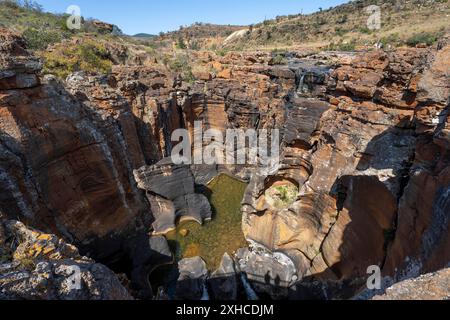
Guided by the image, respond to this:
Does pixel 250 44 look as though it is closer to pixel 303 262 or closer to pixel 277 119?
pixel 277 119

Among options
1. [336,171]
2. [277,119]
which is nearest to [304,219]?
[336,171]

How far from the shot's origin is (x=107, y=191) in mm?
10797

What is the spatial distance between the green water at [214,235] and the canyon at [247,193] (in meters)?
0.38

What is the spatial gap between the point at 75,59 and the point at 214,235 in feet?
55.4

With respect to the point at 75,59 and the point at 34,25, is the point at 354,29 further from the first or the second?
the point at 34,25

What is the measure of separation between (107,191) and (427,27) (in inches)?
1482

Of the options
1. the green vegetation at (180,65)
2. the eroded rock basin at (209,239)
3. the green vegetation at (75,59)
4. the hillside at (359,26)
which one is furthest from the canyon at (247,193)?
the hillside at (359,26)

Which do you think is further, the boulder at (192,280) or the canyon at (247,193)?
the boulder at (192,280)

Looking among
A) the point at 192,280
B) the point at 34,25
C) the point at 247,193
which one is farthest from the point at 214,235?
the point at 34,25

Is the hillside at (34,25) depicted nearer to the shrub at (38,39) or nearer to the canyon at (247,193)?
the shrub at (38,39)

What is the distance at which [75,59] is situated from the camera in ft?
62.8

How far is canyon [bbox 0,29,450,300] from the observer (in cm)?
507

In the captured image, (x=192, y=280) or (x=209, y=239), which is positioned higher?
(x=192, y=280)

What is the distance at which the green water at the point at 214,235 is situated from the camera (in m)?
11.5
